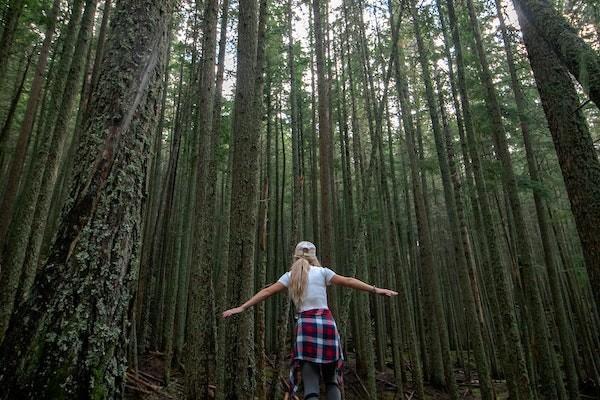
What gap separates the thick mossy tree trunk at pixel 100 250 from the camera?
1.36m

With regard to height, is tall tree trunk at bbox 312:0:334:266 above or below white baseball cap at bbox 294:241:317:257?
above

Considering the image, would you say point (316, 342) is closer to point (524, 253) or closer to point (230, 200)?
point (230, 200)

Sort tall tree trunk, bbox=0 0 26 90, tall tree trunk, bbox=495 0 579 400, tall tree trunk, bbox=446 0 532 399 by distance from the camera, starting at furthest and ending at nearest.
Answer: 1. tall tree trunk, bbox=495 0 579 400
2. tall tree trunk, bbox=446 0 532 399
3. tall tree trunk, bbox=0 0 26 90

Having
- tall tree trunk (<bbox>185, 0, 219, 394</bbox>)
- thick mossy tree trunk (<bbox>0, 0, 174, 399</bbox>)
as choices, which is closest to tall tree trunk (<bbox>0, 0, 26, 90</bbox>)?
tall tree trunk (<bbox>185, 0, 219, 394</bbox>)

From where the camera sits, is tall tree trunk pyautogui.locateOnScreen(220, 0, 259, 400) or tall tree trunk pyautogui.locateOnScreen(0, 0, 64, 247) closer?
tall tree trunk pyautogui.locateOnScreen(220, 0, 259, 400)

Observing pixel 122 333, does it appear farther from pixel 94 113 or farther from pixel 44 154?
pixel 44 154

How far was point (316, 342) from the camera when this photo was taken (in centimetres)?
292

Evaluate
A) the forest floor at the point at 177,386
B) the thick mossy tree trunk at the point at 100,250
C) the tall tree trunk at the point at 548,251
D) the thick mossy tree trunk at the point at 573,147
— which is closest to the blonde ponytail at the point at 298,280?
the thick mossy tree trunk at the point at 100,250

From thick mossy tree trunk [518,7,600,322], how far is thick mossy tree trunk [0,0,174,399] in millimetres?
3223

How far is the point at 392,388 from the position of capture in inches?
431

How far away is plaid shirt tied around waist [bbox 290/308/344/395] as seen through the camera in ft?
9.55

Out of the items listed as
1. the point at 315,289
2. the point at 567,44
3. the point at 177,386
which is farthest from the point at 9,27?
the point at 177,386

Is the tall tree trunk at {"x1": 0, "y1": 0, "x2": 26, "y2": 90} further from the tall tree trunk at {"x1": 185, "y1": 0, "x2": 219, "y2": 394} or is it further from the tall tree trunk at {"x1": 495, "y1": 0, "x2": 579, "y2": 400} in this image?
the tall tree trunk at {"x1": 495, "y1": 0, "x2": 579, "y2": 400}

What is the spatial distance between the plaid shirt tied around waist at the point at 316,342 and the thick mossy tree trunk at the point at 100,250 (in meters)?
1.62
